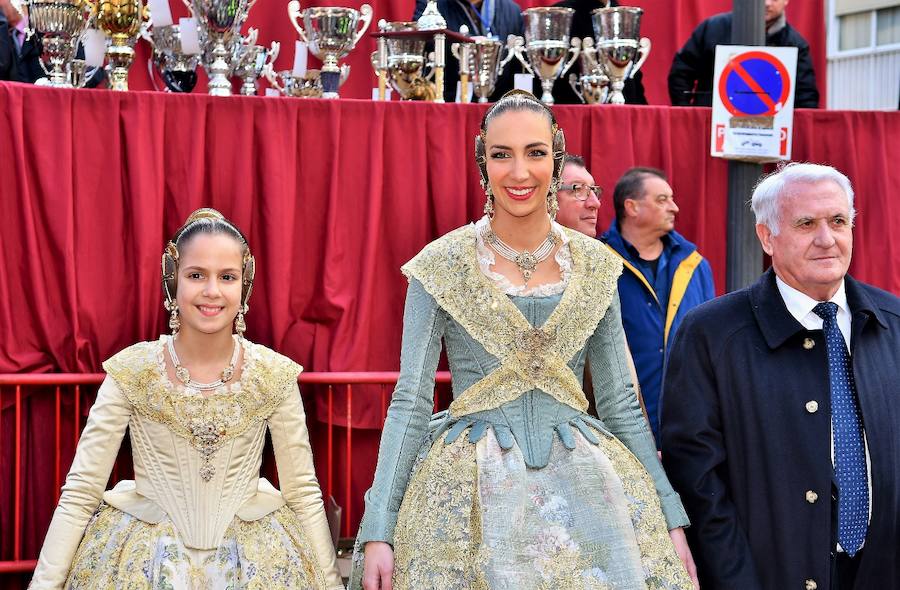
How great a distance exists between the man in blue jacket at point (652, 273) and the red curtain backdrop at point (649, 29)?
2.89 meters

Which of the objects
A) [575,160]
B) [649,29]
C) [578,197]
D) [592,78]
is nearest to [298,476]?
[578,197]

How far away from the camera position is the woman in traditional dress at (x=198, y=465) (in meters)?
3.35

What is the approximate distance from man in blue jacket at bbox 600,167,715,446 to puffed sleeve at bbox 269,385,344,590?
1275mm

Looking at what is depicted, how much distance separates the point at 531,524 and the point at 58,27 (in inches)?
102

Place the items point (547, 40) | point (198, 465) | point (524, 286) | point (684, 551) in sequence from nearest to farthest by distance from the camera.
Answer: point (684, 551)
point (524, 286)
point (198, 465)
point (547, 40)

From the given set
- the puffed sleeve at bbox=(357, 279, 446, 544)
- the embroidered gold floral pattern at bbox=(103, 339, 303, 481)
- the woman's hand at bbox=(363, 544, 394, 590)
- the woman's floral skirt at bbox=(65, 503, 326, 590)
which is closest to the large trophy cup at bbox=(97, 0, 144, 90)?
the embroidered gold floral pattern at bbox=(103, 339, 303, 481)

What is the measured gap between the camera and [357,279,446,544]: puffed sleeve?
285cm

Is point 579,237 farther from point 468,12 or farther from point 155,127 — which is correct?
point 468,12

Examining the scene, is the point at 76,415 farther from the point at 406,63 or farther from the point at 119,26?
the point at 406,63

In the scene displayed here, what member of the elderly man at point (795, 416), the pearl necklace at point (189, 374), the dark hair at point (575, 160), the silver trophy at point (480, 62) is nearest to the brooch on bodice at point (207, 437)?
the pearl necklace at point (189, 374)

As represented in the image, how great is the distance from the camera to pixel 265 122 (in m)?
4.10

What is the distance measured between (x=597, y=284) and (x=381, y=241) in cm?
138

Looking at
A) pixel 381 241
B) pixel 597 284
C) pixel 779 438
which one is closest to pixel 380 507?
pixel 597 284

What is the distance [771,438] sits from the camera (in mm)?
2943
